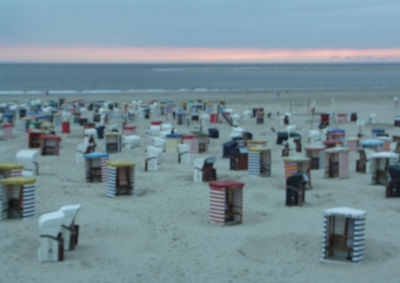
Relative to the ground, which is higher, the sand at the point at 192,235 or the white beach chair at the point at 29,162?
the white beach chair at the point at 29,162

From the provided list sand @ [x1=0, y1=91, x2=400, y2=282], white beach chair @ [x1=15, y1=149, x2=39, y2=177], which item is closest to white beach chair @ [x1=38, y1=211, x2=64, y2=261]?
sand @ [x1=0, y1=91, x2=400, y2=282]

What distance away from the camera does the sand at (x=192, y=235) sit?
32.1 feet

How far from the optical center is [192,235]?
473 inches

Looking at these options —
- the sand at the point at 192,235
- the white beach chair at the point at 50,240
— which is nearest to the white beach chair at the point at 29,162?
the sand at the point at 192,235

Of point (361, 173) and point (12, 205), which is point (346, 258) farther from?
point (361, 173)

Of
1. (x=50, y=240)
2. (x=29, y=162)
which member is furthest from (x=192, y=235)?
(x=29, y=162)

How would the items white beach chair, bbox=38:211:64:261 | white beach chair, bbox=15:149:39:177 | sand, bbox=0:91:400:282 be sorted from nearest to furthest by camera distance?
1. sand, bbox=0:91:400:282
2. white beach chair, bbox=38:211:64:261
3. white beach chair, bbox=15:149:39:177

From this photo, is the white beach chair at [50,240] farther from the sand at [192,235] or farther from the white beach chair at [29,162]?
the white beach chair at [29,162]

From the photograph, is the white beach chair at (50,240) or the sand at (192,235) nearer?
the sand at (192,235)

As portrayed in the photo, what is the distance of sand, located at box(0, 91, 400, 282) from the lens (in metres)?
9.79

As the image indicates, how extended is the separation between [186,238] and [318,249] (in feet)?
8.91

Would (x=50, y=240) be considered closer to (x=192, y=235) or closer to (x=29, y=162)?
(x=192, y=235)

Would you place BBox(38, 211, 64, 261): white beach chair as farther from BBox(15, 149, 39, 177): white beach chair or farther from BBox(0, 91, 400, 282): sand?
BBox(15, 149, 39, 177): white beach chair

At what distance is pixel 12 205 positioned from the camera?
1337 centimetres
